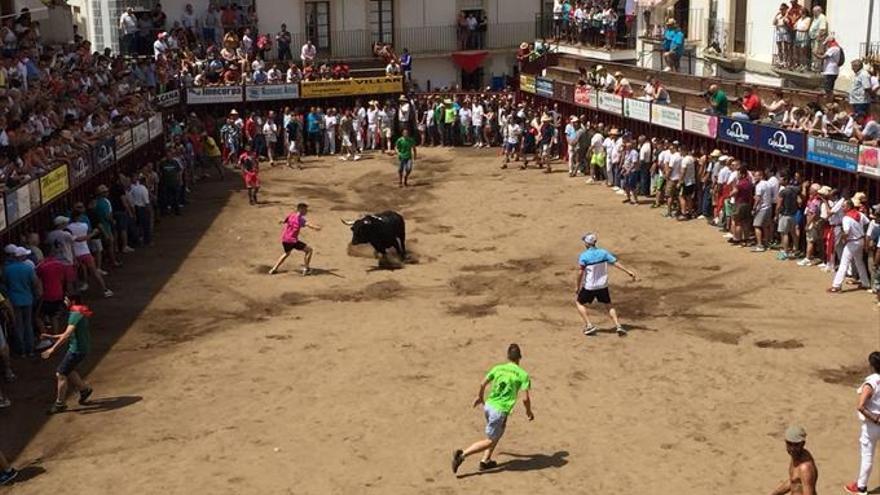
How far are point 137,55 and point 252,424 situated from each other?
2804cm

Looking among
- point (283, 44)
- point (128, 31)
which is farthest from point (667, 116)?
point (128, 31)

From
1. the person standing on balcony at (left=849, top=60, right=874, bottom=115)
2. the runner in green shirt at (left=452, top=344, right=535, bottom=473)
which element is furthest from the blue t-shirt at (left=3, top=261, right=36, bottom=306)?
the person standing on balcony at (left=849, top=60, right=874, bottom=115)

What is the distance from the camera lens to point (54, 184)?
22.2m

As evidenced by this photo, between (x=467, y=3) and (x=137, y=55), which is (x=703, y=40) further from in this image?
(x=137, y=55)

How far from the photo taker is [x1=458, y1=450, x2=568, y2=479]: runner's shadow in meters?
14.2

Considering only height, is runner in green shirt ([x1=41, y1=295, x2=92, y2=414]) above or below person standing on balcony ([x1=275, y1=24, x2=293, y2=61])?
below

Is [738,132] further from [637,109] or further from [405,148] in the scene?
[405,148]

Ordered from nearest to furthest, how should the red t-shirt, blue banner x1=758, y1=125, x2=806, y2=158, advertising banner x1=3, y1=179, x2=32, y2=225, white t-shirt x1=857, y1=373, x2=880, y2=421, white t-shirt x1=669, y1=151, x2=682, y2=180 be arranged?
white t-shirt x1=857, y1=373, x2=880, y2=421, the red t-shirt, advertising banner x1=3, y1=179, x2=32, y2=225, blue banner x1=758, y1=125, x2=806, y2=158, white t-shirt x1=669, y1=151, x2=682, y2=180

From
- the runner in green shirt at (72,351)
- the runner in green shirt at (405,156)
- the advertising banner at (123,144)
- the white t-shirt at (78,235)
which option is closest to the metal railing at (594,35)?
the runner in green shirt at (405,156)

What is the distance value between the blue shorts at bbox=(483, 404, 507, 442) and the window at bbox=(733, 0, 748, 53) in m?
25.5

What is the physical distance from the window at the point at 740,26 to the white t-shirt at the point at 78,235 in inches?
867

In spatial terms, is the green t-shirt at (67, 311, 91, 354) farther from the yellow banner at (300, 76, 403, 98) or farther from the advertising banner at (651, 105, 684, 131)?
the yellow banner at (300, 76, 403, 98)

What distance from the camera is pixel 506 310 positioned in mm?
21062

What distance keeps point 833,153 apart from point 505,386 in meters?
11.9
